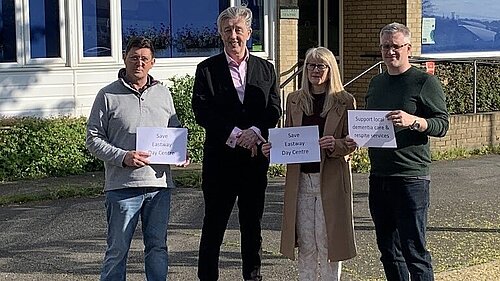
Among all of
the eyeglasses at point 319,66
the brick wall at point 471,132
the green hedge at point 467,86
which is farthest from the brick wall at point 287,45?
the eyeglasses at point 319,66

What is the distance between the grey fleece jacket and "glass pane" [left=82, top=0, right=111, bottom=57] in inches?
287

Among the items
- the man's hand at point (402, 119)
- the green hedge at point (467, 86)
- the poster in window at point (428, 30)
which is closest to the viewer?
the man's hand at point (402, 119)

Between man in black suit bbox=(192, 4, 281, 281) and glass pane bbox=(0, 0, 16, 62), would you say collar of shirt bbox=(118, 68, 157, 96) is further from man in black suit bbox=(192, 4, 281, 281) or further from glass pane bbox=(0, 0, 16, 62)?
glass pane bbox=(0, 0, 16, 62)

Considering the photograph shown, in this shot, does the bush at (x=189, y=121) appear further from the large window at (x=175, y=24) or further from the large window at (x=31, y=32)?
the large window at (x=31, y=32)

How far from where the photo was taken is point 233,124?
587cm

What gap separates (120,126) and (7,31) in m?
7.08

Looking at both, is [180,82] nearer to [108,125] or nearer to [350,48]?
[350,48]

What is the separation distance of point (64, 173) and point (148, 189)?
6501 millimetres

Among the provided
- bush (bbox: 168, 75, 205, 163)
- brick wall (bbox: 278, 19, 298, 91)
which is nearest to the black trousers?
bush (bbox: 168, 75, 205, 163)

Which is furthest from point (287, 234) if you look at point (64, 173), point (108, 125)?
point (64, 173)

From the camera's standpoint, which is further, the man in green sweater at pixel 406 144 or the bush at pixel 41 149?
the bush at pixel 41 149

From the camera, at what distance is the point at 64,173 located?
11750 mm

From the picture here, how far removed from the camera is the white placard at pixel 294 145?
5.62 metres

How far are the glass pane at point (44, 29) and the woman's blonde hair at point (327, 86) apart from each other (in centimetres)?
726
